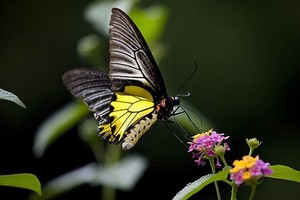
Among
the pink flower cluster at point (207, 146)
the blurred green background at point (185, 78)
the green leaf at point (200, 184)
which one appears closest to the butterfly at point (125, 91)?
the pink flower cluster at point (207, 146)

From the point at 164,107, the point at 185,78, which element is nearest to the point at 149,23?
the point at 164,107

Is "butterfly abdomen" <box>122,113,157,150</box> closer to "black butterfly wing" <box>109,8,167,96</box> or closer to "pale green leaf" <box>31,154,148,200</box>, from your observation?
"black butterfly wing" <box>109,8,167,96</box>

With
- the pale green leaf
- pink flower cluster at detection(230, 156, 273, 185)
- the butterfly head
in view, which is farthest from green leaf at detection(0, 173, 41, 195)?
the pale green leaf

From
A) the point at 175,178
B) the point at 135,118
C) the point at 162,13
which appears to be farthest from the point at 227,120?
the point at 135,118

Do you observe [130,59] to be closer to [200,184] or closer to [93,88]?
[93,88]

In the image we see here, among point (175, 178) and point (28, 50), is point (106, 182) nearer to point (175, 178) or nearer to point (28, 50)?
point (175, 178)
